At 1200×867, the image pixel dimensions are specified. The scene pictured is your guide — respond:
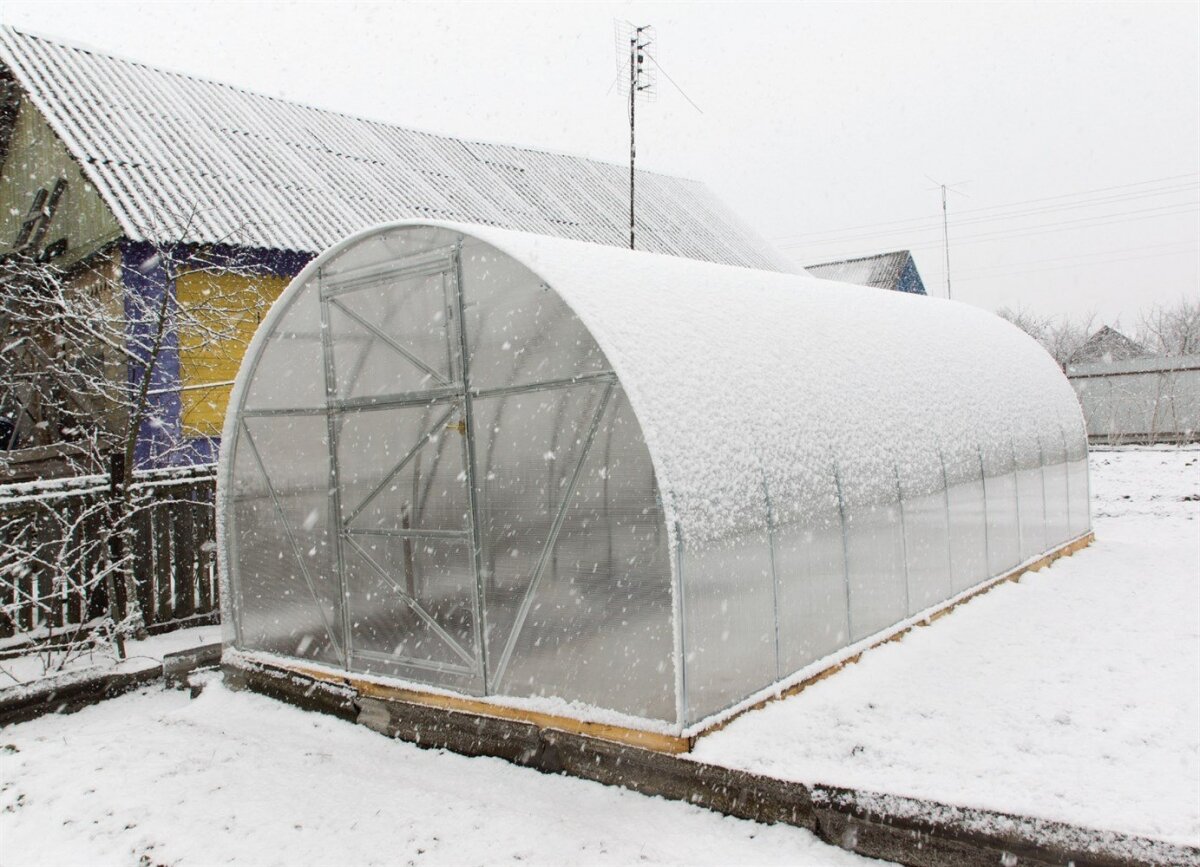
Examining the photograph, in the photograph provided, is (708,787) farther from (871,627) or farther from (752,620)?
(871,627)

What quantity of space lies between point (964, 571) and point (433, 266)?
5450mm

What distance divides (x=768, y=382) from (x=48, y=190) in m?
13.1

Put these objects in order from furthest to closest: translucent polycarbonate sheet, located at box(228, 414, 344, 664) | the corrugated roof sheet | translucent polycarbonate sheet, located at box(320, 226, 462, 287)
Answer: the corrugated roof sheet
translucent polycarbonate sheet, located at box(228, 414, 344, 664)
translucent polycarbonate sheet, located at box(320, 226, 462, 287)

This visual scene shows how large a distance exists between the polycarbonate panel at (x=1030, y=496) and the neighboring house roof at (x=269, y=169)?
901 cm

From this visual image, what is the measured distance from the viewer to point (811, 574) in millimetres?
6141

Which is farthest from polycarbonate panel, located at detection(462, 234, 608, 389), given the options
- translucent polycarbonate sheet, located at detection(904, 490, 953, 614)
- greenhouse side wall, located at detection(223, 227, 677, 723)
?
translucent polycarbonate sheet, located at detection(904, 490, 953, 614)

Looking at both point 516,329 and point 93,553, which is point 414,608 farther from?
point 93,553

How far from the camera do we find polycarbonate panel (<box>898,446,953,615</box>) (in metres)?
7.46

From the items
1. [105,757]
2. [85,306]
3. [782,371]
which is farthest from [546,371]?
[85,306]

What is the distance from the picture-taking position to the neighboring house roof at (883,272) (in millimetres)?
36812

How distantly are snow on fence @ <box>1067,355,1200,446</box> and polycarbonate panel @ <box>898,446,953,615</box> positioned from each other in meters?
17.0

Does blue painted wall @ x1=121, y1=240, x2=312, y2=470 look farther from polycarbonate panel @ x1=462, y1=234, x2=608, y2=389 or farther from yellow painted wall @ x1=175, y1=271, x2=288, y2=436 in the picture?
polycarbonate panel @ x1=462, y1=234, x2=608, y2=389

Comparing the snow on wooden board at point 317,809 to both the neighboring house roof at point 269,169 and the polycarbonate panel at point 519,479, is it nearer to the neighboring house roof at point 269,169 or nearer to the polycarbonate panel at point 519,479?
the polycarbonate panel at point 519,479

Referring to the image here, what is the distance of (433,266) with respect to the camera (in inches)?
245
